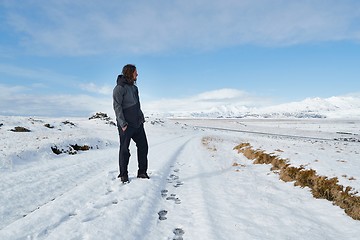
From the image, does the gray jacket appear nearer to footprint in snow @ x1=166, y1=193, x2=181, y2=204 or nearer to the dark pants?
the dark pants

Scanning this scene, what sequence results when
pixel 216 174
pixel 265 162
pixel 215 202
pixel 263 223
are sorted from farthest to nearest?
pixel 265 162 < pixel 216 174 < pixel 215 202 < pixel 263 223

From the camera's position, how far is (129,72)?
6.19 meters

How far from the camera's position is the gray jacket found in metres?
5.94

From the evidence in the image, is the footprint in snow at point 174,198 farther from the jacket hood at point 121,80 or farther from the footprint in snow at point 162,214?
the jacket hood at point 121,80

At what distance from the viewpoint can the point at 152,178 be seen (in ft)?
21.1

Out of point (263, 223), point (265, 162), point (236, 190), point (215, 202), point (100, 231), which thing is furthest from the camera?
point (265, 162)

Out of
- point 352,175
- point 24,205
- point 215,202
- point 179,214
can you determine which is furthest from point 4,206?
point 352,175

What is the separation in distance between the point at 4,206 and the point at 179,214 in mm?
3080

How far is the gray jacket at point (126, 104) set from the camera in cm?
594

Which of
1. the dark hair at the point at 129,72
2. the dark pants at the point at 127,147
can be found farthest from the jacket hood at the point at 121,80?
the dark pants at the point at 127,147

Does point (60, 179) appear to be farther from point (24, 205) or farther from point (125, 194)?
point (125, 194)

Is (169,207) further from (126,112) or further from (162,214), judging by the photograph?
(126,112)

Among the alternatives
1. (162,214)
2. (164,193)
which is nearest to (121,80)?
(164,193)

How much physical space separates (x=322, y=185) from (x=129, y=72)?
545cm
